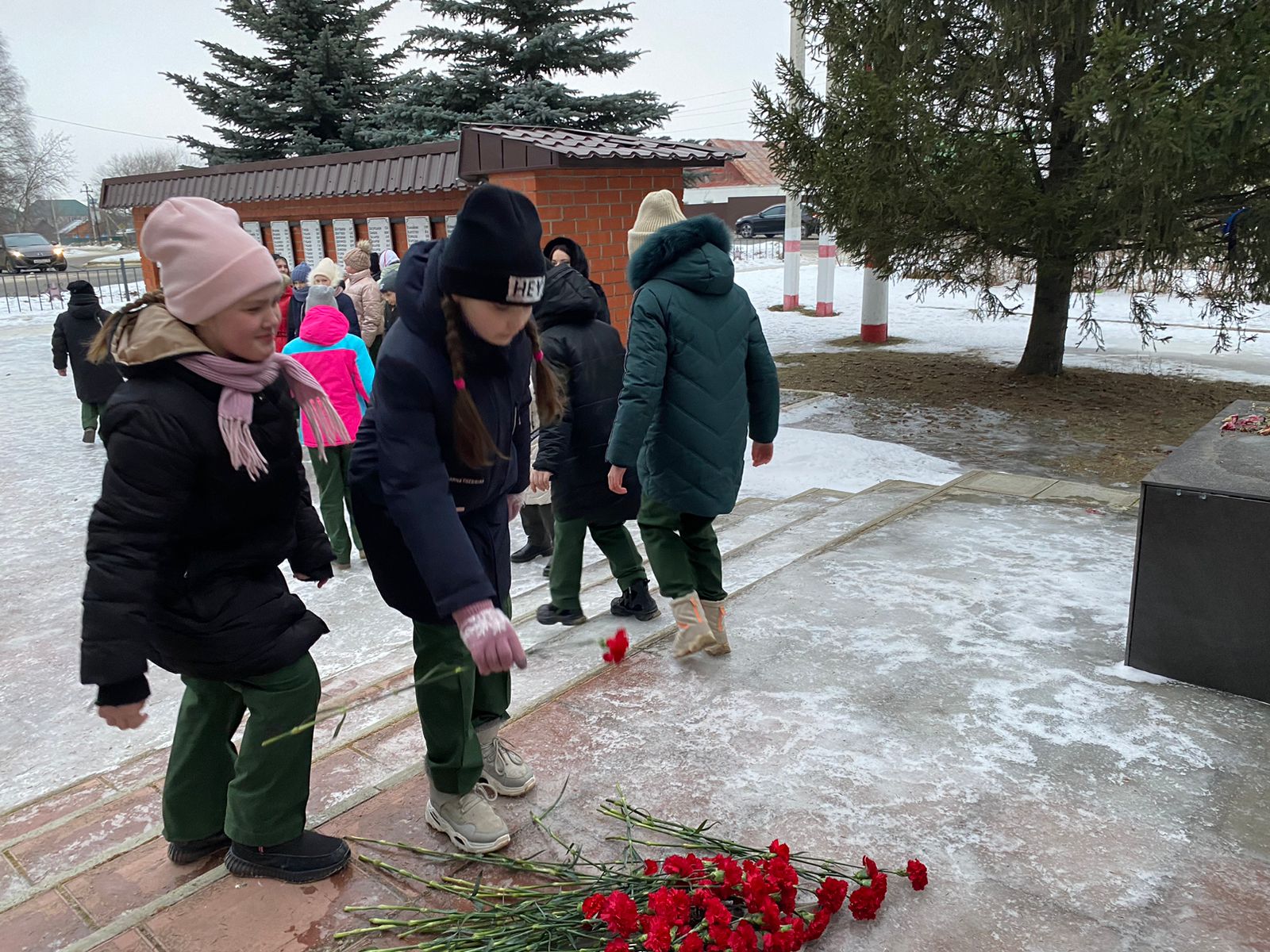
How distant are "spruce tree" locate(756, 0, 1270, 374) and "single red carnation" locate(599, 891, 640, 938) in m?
7.02

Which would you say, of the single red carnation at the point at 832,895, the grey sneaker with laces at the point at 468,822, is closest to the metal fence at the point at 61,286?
the grey sneaker with laces at the point at 468,822

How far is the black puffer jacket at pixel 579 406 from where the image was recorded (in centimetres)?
432

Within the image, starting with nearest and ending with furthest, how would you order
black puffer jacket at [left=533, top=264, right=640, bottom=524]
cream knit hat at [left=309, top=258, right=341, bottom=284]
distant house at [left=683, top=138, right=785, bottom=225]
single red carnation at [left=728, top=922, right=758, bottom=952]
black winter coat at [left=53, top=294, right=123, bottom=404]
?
single red carnation at [left=728, top=922, right=758, bottom=952] → black puffer jacket at [left=533, top=264, right=640, bottom=524] → cream knit hat at [left=309, top=258, right=341, bottom=284] → black winter coat at [left=53, top=294, right=123, bottom=404] → distant house at [left=683, top=138, right=785, bottom=225]

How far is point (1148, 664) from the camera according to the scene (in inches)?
142

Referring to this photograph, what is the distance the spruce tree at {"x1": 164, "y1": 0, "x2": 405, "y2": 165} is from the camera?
16578 mm

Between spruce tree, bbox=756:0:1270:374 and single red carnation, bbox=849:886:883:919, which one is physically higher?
spruce tree, bbox=756:0:1270:374

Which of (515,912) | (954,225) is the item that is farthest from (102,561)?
(954,225)

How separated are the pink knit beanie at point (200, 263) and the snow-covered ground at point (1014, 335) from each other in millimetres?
11636

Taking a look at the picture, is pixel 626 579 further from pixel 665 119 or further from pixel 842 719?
pixel 665 119

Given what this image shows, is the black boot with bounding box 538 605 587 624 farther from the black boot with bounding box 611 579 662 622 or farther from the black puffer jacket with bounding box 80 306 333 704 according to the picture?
the black puffer jacket with bounding box 80 306 333 704

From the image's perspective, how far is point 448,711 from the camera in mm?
2590

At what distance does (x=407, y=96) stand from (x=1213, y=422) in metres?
13.1

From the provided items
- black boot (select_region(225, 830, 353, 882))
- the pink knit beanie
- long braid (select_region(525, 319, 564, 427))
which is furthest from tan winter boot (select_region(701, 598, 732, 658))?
the pink knit beanie

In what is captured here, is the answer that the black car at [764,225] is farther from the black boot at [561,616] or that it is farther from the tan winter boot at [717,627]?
the tan winter boot at [717,627]
